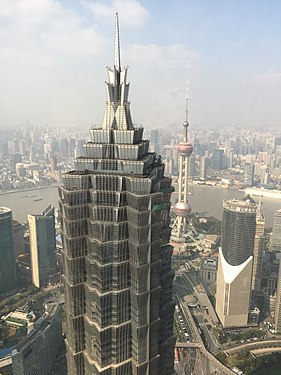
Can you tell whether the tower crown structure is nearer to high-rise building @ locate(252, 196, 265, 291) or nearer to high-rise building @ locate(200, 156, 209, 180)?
high-rise building @ locate(252, 196, 265, 291)

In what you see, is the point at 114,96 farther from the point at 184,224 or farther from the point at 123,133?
the point at 184,224

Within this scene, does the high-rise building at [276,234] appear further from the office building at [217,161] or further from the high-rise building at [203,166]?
the office building at [217,161]

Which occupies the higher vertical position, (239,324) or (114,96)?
(114,96)

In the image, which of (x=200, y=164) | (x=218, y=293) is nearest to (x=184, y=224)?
(x=218, y=293)

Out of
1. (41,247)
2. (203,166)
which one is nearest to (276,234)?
(41,247)

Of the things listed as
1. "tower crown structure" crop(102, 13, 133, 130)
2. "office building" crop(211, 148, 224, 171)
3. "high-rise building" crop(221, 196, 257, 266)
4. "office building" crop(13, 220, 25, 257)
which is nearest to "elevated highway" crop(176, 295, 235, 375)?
"high-rise building" crop(221, 196, 257, 266)
